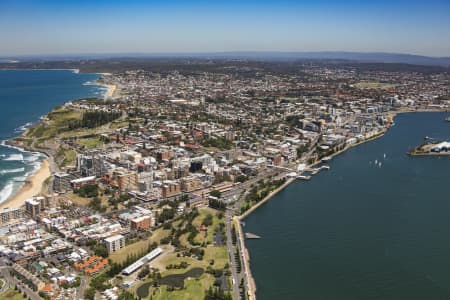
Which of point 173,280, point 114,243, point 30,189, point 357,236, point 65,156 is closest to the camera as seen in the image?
point 173,280

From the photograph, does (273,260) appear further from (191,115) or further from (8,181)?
(191,115)

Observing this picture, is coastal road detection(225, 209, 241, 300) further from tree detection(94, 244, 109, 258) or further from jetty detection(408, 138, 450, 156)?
jetty detection(408, 138, 450, 156)

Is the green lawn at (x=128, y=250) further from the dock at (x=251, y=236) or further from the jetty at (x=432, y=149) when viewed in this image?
the jetty at (x=432, y=149)

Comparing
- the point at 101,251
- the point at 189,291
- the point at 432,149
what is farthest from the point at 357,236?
the point at 432,149

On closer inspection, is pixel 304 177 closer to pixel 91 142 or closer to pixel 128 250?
pixel 128 250

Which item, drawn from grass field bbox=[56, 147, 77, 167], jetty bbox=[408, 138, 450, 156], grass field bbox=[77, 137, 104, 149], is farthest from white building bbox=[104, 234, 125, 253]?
jetty bbox=[408, 138, 450, 156]

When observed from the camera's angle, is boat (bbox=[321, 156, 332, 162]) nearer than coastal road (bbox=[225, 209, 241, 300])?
No
